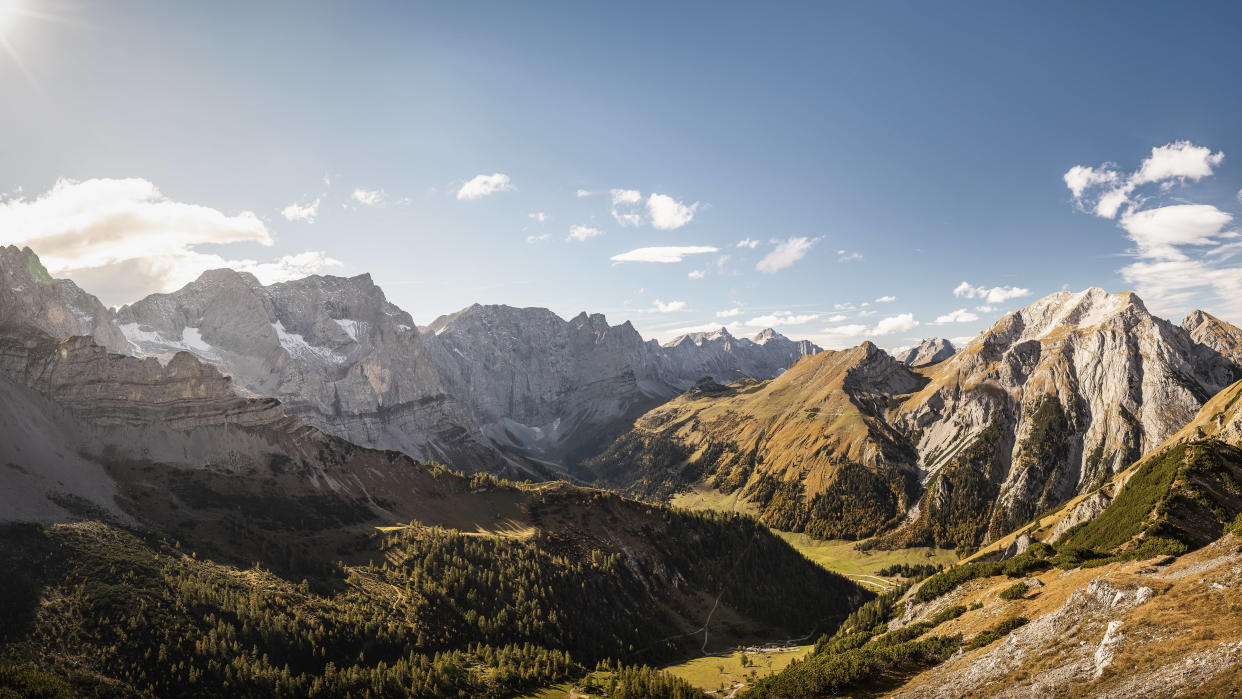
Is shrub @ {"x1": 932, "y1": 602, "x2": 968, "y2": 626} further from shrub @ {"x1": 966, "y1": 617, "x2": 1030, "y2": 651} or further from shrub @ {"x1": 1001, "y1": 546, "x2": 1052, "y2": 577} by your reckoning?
shrub @ {"x1": 966, "y1": 617, "x2": 1030, "y2": 651}

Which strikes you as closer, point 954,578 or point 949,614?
point 949,614

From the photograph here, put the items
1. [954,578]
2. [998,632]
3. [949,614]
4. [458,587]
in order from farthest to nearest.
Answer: [458,587], [954,578], [949,614], [998,632]

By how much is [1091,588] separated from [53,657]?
140469mm

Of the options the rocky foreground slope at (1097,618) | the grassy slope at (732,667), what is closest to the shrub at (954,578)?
the rocky foreground slope at (1097,618)

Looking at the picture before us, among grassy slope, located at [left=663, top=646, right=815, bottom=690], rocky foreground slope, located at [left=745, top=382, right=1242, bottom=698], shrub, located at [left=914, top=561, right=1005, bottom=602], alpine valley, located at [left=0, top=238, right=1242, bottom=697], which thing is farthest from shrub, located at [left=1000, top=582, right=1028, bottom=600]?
grassy slope, located at [left=663, top=646, right=815, bottom=690]

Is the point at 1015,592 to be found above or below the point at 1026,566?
above

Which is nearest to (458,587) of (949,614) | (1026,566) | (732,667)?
(732,667)

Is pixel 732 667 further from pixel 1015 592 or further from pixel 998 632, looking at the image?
pixel 998 632

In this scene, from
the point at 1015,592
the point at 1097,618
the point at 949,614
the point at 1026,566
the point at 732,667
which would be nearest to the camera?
the point at 1097,618

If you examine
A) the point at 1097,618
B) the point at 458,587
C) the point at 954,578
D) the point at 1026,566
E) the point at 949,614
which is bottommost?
the point at 458,587

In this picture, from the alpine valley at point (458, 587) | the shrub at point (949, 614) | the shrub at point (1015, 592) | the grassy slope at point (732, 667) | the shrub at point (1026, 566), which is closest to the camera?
the alpine valley at point (458, 587)

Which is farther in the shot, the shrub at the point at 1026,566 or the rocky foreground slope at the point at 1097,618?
the shrub at the point at 1026,566

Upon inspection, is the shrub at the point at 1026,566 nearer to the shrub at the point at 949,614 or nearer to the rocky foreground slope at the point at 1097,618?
the rocky foreground slope at the point at 1097,618

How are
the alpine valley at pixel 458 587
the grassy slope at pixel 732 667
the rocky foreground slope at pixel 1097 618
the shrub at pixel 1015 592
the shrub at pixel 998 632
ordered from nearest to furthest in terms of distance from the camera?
the rocky foreground slope at pixel 1097 618
the alpine valley at pixel 458 587
the shrub at pixel 998 632
the shrub at pixel 1015 592
the grassy slope at pixel 732 667
